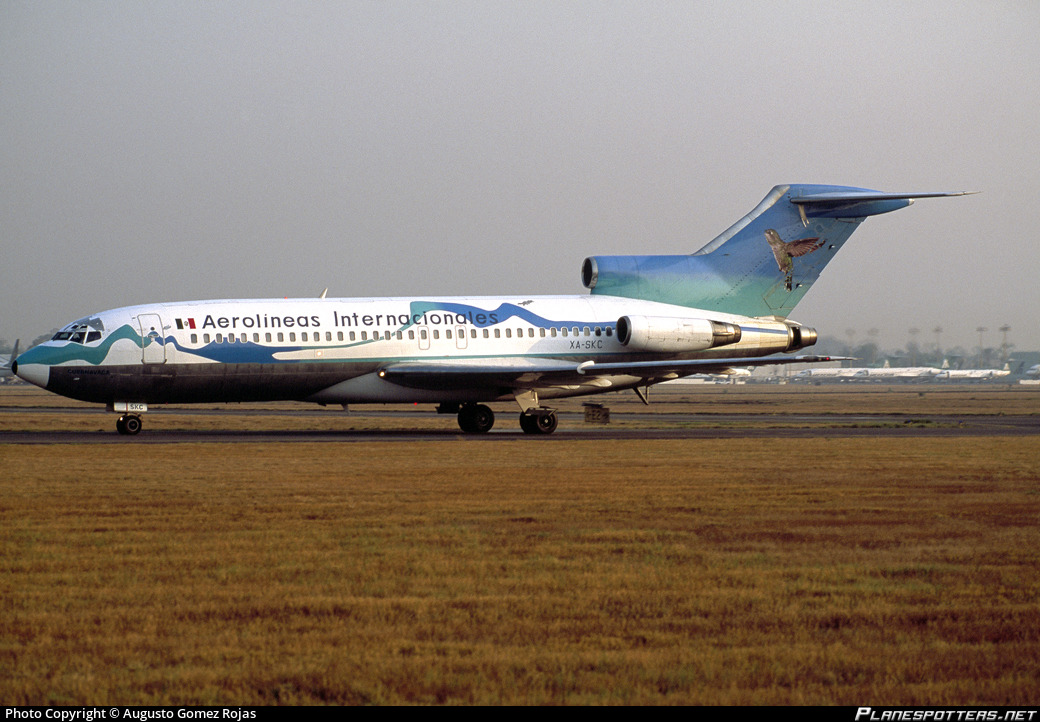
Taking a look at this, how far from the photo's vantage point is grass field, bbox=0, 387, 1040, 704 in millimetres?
6836

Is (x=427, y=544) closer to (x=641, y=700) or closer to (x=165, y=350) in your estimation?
(x=641, y=700)

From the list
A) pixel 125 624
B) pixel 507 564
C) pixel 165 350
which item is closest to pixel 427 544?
pixel 507 564

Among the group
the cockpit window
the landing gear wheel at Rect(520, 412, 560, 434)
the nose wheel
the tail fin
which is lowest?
the landing gear wheel at Rect(520, 412, 560, 434)

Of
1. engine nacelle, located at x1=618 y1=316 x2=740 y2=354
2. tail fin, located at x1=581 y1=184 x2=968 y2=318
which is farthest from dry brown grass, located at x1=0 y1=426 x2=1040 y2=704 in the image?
tail fin, located at x1=581 y1=184 x2=968 y2=318

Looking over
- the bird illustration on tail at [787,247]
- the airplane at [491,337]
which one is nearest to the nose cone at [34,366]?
the airplane at [491,337]

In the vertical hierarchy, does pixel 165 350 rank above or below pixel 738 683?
above

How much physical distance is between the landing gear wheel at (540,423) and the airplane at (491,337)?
0.06m

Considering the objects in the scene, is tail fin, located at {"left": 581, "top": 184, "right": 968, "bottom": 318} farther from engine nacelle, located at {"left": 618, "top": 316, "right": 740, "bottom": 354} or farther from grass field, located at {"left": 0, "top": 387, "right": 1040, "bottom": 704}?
grass field, located at {"left": 0, "top": 387, "right": 1040, "bottom": 704}

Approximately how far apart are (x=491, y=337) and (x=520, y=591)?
2456 cm

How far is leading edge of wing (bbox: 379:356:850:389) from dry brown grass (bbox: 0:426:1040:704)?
14284 mm

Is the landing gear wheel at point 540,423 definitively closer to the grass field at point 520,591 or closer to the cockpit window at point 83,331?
the cockpit window at point 83,331

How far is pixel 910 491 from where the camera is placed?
16812 mm

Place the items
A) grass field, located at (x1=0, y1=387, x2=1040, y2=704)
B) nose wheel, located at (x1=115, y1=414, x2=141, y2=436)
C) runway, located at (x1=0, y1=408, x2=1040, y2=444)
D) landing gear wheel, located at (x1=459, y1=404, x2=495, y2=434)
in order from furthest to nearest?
1. landing gear wheel, located at (x1=459, y1=404, x2=495, y2=434)
2. nose wheel, located at (x1=115, y1=414, x2=141, y2=436)
3. runway, located at (x1=0, y1=408, x2=1040, y2=444)
4. grass field, located at (x1=0, y1=387, x2=1040, y2=704)

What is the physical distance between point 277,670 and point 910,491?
12.2 m
